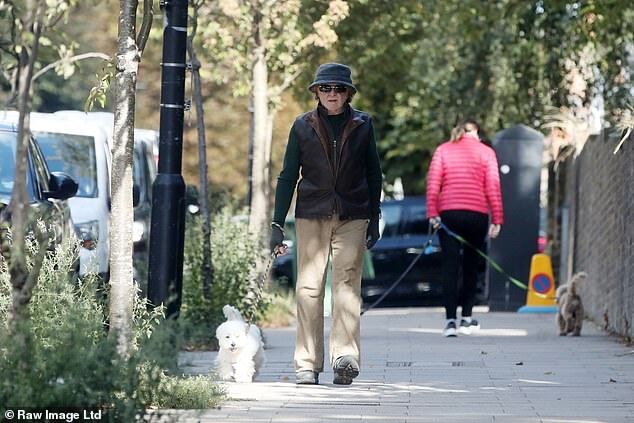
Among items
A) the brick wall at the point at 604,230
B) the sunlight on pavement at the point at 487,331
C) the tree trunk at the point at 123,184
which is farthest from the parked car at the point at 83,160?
the tree trunk at the point at 123,184

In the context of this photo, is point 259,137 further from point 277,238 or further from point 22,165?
point 22,165

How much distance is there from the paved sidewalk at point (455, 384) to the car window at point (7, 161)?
199 centimetres

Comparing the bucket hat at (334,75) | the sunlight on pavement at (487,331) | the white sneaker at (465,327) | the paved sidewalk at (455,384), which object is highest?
the bucket hat at (334,75)

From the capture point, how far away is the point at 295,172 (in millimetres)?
10250

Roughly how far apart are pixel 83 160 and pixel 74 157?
0.10 meters

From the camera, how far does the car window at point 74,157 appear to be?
1697cm

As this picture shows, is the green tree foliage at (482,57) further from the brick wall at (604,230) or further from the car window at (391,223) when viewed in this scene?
the car window at (391,223)

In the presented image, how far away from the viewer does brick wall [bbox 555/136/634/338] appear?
1434cm

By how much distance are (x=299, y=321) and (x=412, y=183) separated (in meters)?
29.5

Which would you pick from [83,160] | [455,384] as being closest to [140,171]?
[83,160]

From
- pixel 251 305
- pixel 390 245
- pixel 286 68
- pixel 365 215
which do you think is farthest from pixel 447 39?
pixel 365 215

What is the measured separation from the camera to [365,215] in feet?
33.6

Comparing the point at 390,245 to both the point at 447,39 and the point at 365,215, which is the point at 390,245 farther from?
the point at 365,215

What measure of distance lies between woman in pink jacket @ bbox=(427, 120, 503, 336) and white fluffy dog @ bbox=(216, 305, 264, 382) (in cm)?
522
